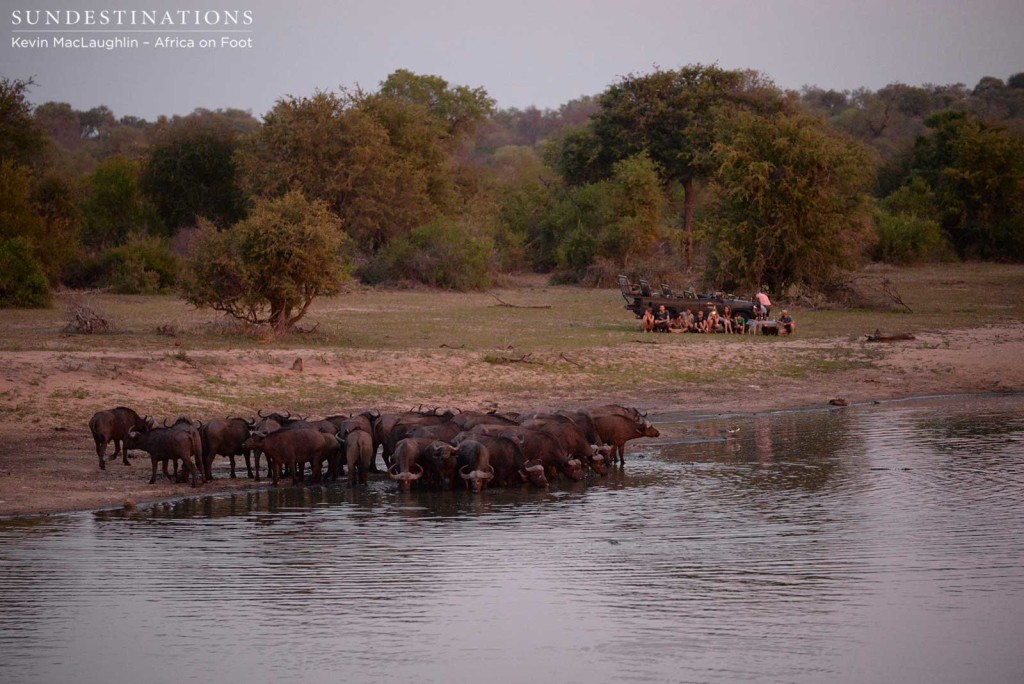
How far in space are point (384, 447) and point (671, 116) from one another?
1506 inches

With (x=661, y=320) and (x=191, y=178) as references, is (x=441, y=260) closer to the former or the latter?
(x=661, y=320)

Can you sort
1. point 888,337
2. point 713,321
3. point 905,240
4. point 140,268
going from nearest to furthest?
point 888,337 → point 713,321 → point 140,268 → point 905,240

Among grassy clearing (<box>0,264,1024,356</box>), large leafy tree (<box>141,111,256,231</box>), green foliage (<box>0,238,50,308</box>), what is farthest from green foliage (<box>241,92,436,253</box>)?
green foliage (<box>0,238,50,308</box>)

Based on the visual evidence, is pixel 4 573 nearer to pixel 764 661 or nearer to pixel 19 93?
pixel 764 661

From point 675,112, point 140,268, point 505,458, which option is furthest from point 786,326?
point 675,112

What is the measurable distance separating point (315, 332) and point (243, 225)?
106 inches

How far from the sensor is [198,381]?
60.4 feet

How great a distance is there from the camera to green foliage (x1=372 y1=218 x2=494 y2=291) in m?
40.7

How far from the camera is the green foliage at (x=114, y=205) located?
48.2 metres

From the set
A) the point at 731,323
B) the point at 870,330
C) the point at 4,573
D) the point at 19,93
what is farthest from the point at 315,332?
the point at 19,93

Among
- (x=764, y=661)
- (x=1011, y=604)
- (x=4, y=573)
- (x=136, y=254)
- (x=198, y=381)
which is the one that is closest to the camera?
(x=764, y=661)

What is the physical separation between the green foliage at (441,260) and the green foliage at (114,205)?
1215 cm

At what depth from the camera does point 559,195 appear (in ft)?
170

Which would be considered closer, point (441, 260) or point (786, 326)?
point (786, 326)
